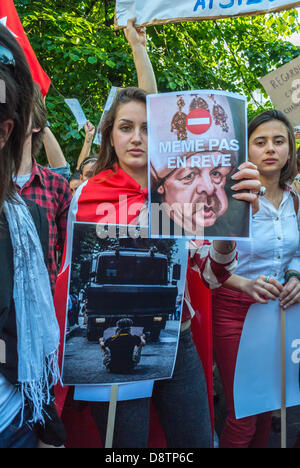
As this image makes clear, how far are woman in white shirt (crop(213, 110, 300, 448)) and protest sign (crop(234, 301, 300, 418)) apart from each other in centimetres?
5

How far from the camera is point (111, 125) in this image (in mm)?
1970

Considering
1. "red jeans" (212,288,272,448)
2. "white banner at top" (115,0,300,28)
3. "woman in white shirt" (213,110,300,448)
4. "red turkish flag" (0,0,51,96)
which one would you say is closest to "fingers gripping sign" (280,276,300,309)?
"woman in white shirt" (213,110,300,448)

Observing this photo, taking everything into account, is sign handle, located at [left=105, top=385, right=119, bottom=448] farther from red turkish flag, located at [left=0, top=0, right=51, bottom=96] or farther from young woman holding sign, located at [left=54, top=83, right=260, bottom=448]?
red turkish flag, located at [left=0, top=0, right=51, bottom=96]

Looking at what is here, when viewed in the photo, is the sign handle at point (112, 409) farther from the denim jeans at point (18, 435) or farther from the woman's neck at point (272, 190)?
the woman's neck at point (272, 190)

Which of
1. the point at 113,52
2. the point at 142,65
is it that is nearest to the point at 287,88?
the point at 142,65

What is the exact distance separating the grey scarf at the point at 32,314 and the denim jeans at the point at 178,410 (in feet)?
1.72


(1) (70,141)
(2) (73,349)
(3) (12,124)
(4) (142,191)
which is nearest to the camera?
(3) (12,124)

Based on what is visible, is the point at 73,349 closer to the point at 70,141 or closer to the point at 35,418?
the point at 35,418

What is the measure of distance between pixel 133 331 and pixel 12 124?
0.93m

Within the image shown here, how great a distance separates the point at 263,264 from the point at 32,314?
136 centimetres

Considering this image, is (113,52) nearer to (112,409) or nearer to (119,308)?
(119,308)

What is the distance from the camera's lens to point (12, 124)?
892 millimetres

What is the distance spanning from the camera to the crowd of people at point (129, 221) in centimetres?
105

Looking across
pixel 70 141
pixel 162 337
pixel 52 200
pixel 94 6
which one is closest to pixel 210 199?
pixel 162 337
